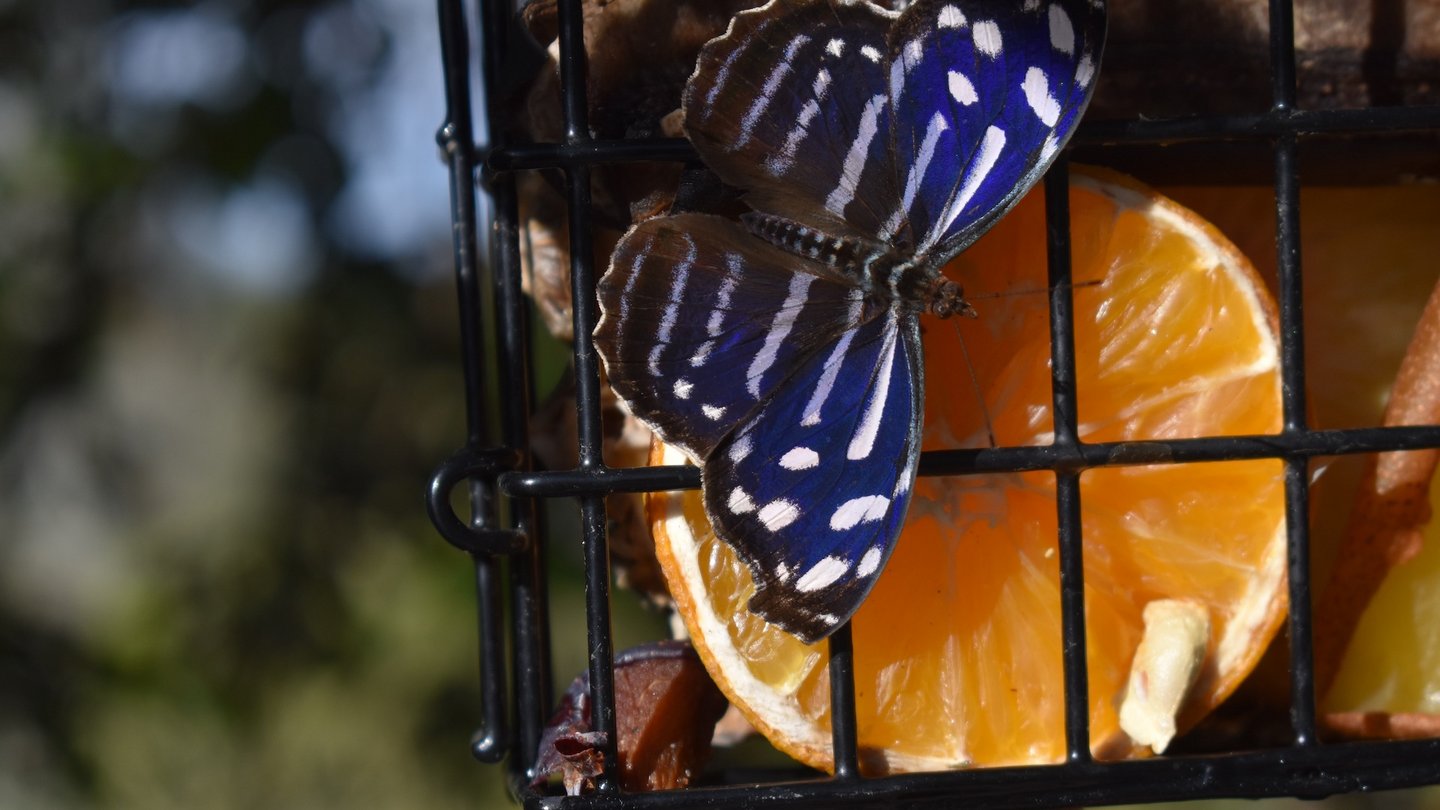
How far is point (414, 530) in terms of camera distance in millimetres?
2377

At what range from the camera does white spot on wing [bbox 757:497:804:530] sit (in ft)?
2.52

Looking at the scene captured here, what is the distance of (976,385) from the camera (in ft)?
2.79

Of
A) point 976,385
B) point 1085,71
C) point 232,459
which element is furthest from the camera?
point 232,459

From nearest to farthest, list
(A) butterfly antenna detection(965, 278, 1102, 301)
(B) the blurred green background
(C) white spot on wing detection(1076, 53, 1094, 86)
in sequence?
(C) white spot on wing detection(1076, 53, 1094, 86), (A) butterfly antenna detection(965, 278, 1102, 301), (B) the blurred green background

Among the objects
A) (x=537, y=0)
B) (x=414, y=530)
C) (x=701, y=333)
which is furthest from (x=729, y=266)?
(x=414, y=530)

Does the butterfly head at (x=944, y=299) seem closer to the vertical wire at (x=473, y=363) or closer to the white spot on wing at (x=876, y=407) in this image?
the white spot on wing at (x=876, y=407)

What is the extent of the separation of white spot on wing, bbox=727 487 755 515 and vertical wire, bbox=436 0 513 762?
24 centimetres

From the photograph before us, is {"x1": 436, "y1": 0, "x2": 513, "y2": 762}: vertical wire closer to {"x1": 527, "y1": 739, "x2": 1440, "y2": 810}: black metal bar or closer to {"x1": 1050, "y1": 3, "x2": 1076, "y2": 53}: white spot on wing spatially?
{"x1": 527, "y1": 739, "x2": 1440, "y2": 810}: black metal bar

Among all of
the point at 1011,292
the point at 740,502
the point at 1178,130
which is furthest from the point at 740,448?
the point at 1178,130

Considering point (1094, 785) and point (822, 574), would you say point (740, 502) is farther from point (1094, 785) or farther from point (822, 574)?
point (1094, 785)

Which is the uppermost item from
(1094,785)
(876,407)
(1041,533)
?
(876,407)

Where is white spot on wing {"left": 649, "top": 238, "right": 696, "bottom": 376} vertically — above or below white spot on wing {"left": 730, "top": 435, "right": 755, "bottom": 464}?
above

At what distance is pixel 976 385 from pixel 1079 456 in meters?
0.09

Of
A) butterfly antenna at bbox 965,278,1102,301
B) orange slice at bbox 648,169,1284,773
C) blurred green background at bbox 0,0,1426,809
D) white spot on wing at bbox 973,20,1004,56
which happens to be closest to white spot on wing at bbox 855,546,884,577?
orange slice at bbox 648,169,1284,773
